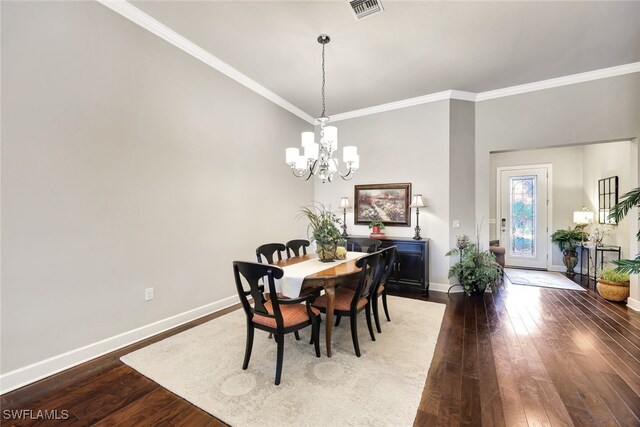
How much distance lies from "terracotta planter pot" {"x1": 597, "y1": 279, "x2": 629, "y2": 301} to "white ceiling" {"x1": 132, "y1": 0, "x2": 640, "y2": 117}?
2940 mm

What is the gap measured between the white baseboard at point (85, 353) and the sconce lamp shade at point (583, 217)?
22.8ft

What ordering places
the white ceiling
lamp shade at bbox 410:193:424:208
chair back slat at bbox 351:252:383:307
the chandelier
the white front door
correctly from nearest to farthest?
chair back slat at bbox 351:252:383:307
the white ceiling
the chandelier
lamp shade at bbox 410:193:424:208
the white front door

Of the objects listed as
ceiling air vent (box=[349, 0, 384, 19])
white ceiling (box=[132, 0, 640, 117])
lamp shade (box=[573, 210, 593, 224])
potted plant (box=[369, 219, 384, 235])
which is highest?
white ceiling (box=[132, 0, 640, 117])

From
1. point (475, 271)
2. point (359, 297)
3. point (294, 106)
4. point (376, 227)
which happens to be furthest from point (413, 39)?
point (475, 271)

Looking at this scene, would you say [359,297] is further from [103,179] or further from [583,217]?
[583,217]

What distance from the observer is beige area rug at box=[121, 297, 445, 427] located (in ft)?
5.66

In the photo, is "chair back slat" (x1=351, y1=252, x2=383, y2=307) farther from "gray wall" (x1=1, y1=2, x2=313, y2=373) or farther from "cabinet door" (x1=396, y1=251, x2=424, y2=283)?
"gray wall" (x1=1, y1=2, x2=313, y2=373)

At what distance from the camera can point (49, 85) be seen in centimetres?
211

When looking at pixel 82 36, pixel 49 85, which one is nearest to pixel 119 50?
pixel 82 36

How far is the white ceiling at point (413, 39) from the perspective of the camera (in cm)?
259

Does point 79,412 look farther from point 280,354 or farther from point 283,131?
point 283,131

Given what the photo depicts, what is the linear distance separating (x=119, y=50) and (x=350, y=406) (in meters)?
3.56

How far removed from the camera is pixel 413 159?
4.64 metres

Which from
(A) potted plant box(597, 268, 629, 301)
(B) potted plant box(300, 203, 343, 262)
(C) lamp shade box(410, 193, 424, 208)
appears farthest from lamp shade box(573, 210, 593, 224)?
(B) potted plant box(300, 203, 343, 262)
